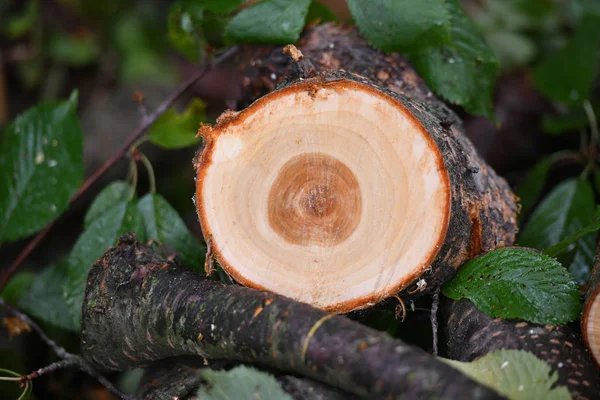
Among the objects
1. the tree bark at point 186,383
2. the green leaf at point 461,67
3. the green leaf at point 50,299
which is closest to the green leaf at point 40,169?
the green leaf at point 50,299

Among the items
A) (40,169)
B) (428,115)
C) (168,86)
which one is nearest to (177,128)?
(40,169)

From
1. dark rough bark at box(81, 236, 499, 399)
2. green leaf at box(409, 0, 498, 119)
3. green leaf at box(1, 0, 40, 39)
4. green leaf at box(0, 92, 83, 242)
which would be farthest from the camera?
green leaf at box(1, 0, 40, 39)

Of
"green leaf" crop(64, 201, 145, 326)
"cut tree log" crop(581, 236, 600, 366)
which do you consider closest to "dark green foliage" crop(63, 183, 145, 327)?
"green leaf" crop(64, 201, 145, 326)

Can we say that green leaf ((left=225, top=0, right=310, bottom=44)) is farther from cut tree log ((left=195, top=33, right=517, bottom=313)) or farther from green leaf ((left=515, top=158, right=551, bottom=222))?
green leaf ((left=515, top=158, right=551, bottom=222))

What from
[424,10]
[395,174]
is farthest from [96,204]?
[424,10]

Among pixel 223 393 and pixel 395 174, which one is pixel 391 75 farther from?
pixel 223 393

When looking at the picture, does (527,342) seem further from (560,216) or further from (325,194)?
(560,216)

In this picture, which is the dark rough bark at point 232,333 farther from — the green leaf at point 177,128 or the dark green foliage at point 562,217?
the dark green foliage at point 562,217
